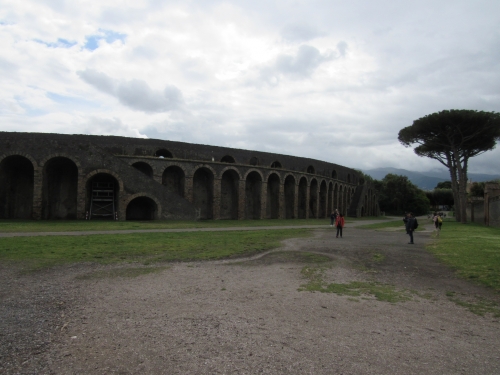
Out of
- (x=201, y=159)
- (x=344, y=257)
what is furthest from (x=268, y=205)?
(x=344, y=257)

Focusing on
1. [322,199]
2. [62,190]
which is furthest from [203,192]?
[322,199]

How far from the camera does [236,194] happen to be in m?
33.1

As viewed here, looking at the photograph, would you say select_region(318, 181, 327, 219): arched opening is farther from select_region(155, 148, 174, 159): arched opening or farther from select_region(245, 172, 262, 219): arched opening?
select_region(155, 148, 174, 159): arched opening

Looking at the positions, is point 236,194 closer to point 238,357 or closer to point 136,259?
point 136,259

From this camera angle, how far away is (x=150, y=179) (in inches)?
988

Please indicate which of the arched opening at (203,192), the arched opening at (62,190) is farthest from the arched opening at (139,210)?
the arched opening at (203,192)

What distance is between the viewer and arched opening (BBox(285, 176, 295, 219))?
3881 centimetres

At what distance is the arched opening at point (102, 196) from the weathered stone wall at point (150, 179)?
0.49 feet

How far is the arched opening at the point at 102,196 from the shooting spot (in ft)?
85.6

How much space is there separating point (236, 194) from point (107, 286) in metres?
26.7

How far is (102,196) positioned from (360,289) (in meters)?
23.8

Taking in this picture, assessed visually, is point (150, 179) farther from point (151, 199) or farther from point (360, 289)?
A: point (360, 289)

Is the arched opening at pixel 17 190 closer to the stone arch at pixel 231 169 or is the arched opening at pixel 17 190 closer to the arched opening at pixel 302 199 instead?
the stone arch at pixel 231 169

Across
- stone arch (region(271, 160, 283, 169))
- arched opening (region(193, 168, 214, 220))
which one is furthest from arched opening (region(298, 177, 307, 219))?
arched opening (region(193, 168, 214, 220))
